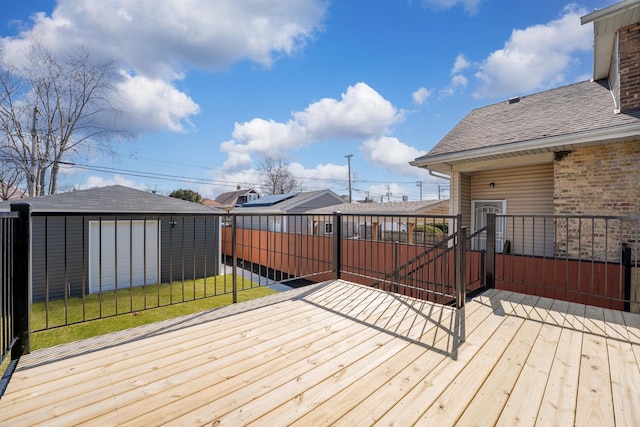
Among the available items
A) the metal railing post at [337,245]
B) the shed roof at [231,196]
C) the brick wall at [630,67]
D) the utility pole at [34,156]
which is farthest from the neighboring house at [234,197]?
Result: the brick wall at [630,67]

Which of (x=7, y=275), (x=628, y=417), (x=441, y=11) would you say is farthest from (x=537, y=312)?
(x=441, y=11)

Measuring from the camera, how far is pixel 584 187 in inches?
→ 215

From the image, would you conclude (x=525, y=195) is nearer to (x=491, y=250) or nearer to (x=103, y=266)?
(x=491, y=250)

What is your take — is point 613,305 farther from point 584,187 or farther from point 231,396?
point 231,396

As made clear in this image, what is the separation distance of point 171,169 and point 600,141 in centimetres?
2856

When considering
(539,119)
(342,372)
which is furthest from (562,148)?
(342,372)

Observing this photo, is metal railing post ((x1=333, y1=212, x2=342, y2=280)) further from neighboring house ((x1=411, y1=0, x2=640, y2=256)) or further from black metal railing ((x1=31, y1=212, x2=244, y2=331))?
black metal railing ((x1=31, y1=212, x2=244, y2=331))

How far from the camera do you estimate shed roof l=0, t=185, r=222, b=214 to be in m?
8.14

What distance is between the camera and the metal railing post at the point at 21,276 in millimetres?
1922

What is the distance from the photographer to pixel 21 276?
6.35ft

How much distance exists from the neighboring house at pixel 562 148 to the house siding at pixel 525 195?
2 centimetres

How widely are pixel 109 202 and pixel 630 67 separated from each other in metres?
12.7

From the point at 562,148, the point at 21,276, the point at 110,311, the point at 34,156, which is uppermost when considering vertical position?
the point at 34,156

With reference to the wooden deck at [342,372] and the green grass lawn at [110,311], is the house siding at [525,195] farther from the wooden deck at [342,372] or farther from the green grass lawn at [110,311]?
the green grass lawn at [110,311]
